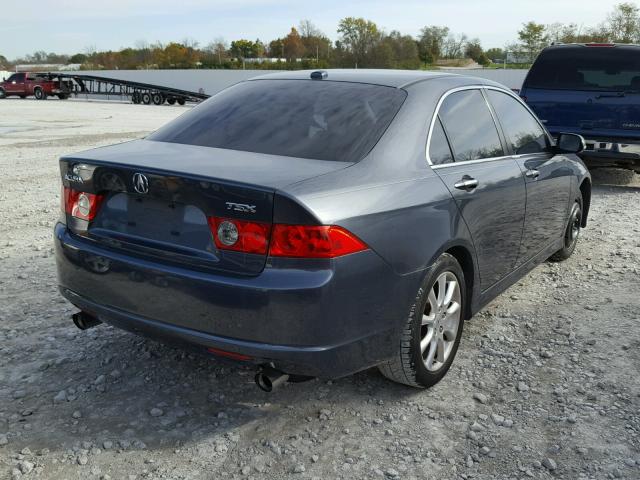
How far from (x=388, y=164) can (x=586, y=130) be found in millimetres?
7039

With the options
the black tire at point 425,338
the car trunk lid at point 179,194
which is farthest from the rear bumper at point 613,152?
the car trunk lid at point 179,194

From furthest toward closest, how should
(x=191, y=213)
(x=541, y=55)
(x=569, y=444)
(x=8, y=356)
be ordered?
(x=541, y=55), (x=8, y=356), (x=569, y=444), (x=191, y=213)

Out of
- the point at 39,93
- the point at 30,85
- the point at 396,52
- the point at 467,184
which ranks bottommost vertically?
the point at 39,93

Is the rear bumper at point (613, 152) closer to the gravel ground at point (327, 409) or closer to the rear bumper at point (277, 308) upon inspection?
the gravel ground at point (327, 409)

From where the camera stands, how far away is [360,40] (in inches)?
3479

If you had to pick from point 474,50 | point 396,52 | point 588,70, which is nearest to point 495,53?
point 474,50

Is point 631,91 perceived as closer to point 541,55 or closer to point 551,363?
point 541,55

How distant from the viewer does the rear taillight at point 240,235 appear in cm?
256

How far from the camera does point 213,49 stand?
10781 centimetres

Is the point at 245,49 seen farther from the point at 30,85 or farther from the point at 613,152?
the point at 613,152

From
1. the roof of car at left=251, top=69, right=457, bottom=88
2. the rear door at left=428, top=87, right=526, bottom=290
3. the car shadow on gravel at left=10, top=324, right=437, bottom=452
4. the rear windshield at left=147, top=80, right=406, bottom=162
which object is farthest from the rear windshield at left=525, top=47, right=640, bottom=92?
the car shadow on gravel at left=10, top=324, right=437, bottom=452

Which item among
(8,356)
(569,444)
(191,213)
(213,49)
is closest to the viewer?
(191,213)

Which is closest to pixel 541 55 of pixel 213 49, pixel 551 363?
pixel 551 363

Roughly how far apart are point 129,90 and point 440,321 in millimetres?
41372
